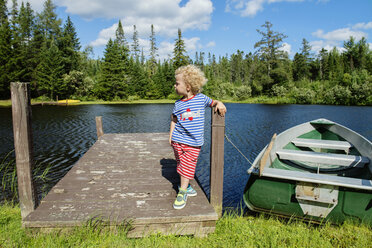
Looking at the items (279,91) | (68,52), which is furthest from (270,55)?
(68,52)

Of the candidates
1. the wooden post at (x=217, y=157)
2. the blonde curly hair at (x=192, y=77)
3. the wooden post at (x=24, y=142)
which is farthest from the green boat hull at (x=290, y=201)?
the wooden post at (x=24, y=142)

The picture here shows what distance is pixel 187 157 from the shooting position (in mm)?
A: 2852

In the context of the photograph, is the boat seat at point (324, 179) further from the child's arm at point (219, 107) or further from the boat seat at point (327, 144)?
the boat seat at point (327, 144)

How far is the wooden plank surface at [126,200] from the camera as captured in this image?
2637mm

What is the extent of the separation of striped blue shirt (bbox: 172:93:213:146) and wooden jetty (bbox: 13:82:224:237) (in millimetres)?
281

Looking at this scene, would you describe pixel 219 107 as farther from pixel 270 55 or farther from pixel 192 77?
pixel 270 55

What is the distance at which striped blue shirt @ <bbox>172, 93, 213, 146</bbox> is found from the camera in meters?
2.75

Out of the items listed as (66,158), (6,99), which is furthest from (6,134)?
(6,99)

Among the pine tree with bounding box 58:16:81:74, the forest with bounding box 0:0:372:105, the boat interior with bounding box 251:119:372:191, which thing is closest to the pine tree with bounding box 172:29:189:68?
the forest with bounding box 0:0:372:105

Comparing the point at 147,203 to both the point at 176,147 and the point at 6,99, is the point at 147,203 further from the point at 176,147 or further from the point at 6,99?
the point at 6,99

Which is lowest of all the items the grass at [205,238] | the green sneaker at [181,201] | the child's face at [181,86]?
the grass at [205,238]

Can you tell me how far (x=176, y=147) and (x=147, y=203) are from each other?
798mm

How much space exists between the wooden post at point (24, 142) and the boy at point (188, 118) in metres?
1.60

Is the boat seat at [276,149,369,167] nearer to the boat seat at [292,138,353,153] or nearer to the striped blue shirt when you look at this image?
the boat seat at [292,138,353,153]
